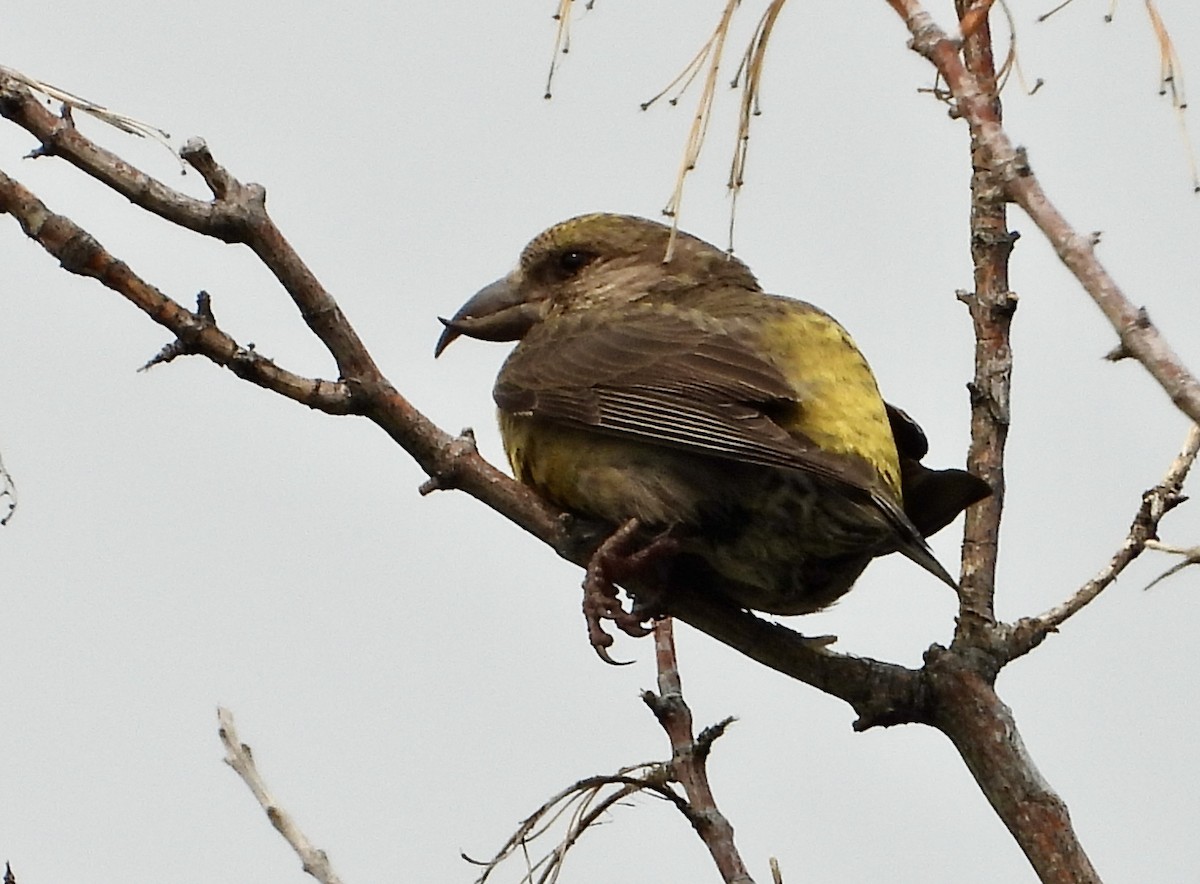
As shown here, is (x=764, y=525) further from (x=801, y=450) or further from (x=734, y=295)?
(x=734, y=295)

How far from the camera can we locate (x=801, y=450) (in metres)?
3.98

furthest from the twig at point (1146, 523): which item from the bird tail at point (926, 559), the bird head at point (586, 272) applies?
the bird head at point (586, 272)

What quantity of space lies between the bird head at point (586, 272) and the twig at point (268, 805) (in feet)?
6.10

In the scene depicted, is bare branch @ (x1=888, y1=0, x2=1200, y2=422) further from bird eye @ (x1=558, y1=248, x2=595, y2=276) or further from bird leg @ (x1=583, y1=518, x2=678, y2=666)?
bird eye @ (x1=558, y1=248, x2=595, y2=276)

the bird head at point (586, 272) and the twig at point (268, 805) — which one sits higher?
the bird head at point (586, 272)

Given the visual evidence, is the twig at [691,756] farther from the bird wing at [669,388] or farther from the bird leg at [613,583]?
the bird wing at [669,388]

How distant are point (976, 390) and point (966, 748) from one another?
0.81 m

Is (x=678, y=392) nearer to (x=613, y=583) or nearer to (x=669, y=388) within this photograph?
(x=669, y=388)

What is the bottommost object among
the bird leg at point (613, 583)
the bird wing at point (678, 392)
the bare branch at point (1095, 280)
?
the bare branch at point (1095, 280)

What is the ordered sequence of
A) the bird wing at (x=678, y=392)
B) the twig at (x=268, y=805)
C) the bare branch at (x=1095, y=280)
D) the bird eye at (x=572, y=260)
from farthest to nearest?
the bird eye at (x=572, y=260) < the bird wing at (x=678, y=392) < the twig at (x=268, y=805) < the bare branch at (x=1095, y=280)

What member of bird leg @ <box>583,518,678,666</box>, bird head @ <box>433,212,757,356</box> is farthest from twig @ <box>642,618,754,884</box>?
bird head @ <box>433,212,757,356</box>

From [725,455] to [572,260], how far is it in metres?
1.61

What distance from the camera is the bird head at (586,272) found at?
17.6ft

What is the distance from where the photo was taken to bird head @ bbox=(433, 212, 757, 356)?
5367 mm
